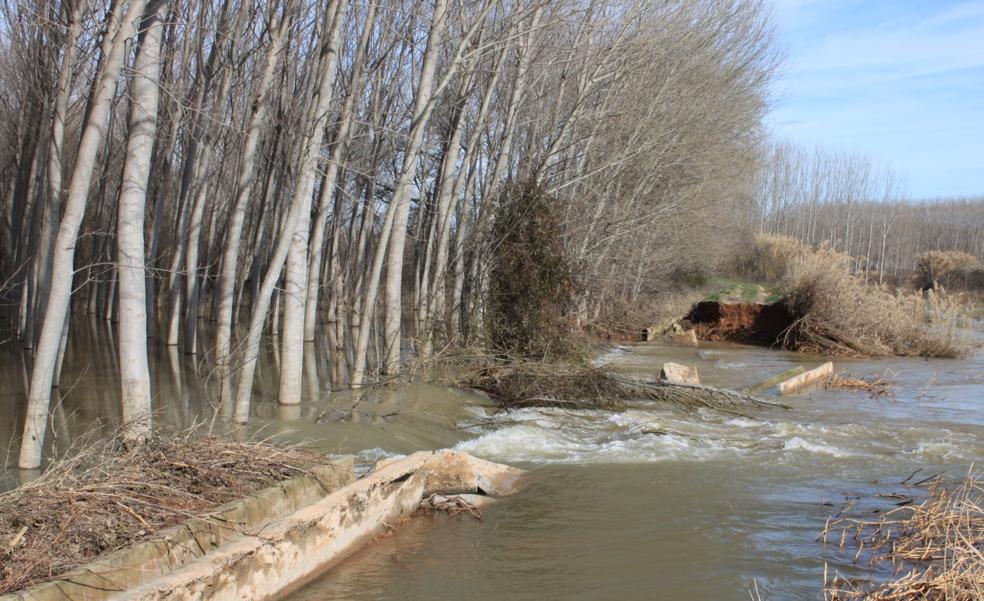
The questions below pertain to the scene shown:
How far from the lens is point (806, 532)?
7121 millimetres

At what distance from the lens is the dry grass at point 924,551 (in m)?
4.76

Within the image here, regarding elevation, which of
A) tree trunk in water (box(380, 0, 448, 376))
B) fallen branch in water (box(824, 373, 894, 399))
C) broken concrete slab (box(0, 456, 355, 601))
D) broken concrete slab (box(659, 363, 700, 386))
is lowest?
broken concrete slab (box(0, 456, 355, 601))

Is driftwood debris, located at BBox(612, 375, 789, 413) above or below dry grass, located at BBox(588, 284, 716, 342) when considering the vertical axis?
below

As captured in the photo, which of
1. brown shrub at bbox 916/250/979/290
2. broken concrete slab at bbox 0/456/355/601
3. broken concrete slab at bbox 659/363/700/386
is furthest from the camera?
brown shrub at bbox 916/250/979/290

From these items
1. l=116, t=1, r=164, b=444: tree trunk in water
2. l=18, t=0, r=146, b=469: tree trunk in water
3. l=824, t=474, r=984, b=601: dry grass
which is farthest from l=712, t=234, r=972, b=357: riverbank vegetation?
l=18, t=0, r=146, b=469: tree trunk in water

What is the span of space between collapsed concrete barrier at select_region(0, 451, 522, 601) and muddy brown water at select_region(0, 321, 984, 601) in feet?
0.68

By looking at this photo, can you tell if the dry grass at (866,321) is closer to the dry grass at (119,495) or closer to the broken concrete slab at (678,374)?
the broken concrete slab at (678,374)

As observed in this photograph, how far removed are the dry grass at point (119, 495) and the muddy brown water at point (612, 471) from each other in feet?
2.12

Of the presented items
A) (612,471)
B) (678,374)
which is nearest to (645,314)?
(678,374)

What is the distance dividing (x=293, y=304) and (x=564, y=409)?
4.51 m

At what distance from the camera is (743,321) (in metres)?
26.0

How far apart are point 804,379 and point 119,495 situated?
1360 centimetres

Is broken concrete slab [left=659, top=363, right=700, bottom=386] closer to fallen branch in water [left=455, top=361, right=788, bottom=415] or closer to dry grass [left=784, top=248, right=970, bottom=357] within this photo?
fallen branch in water [left=455, top=361, right=788, bottom=415]

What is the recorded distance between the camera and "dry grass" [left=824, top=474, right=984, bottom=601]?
4.76m
